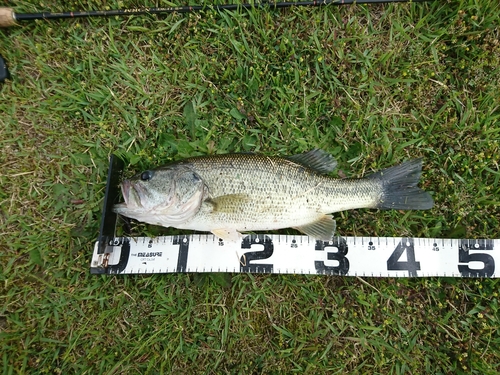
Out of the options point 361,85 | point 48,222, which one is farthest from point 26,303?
point 361,85

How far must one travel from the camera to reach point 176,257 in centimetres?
339

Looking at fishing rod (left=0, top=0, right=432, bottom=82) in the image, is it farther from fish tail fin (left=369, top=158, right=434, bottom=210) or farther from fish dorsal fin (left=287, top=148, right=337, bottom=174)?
fish tail fin (left=369, top=158, right=434, bottom=210)

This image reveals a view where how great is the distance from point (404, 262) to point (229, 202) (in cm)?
193

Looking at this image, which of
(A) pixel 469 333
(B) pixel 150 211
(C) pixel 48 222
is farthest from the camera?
(C) pixel 48 222

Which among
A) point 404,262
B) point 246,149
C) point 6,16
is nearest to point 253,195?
point 246,149

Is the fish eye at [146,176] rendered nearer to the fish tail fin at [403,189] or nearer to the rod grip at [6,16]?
the fish tail fin at [403,189]

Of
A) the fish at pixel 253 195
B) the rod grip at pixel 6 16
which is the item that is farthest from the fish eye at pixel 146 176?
the rod grip at pixel 6 16

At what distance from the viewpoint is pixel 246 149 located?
3.60m

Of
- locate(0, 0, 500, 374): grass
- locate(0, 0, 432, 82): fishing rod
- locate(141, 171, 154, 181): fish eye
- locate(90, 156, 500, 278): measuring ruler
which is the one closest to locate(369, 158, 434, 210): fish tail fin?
locate(0, 0, 500, 374): grass

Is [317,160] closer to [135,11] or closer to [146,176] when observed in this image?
[146,176]

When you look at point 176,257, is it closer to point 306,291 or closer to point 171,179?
point 171,179

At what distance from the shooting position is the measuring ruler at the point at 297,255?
3338 mm

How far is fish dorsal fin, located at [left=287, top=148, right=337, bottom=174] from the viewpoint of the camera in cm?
331

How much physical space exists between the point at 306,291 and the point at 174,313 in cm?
140
